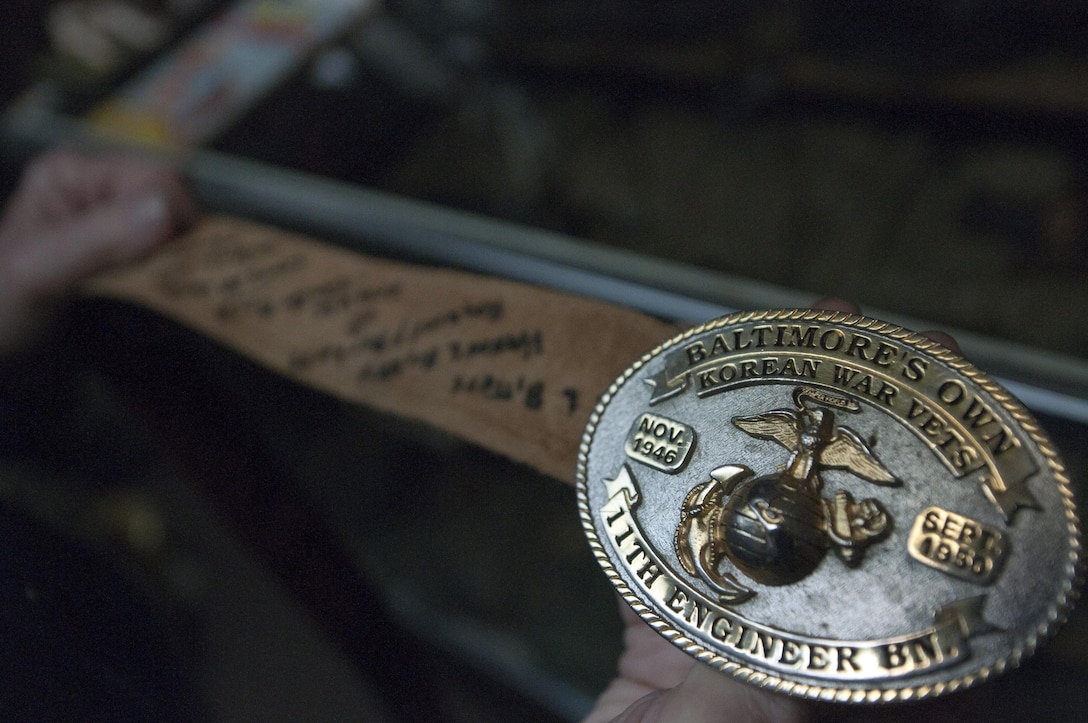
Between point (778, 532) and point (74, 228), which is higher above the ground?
point (778, 532)

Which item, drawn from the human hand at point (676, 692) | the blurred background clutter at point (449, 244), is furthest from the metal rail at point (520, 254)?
the human hand at point (676, 692)

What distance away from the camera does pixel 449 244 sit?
0.79 meters

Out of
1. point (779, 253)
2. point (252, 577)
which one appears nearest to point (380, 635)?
point (252, 577)

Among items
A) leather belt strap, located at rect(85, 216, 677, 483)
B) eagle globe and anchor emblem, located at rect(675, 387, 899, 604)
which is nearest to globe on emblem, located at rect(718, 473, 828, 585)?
eagle globe and anchor emblem, located at rect(675, 387, 899, 604)

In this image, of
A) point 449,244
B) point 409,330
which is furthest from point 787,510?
point 449,244

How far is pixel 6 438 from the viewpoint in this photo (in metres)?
0.77

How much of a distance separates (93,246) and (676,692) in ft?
2.33

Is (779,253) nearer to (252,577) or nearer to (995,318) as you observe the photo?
(995,318)

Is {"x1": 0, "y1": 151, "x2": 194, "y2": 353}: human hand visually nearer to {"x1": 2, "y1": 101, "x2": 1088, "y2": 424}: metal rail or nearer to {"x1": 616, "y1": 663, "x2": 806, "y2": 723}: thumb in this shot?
{"x1": 2, "y1": 101, "x2": 1088, "y2": 424}: metal rail

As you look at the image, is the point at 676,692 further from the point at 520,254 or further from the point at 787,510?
the point at 520,254

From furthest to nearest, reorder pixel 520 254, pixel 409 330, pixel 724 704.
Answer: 1. pixel 520 254
2. pixel 409 330
3. pixel 724 704

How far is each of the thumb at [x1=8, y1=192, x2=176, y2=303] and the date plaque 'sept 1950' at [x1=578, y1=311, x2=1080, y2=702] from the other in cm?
57

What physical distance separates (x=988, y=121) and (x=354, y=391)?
97 cm

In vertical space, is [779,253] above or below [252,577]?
above
